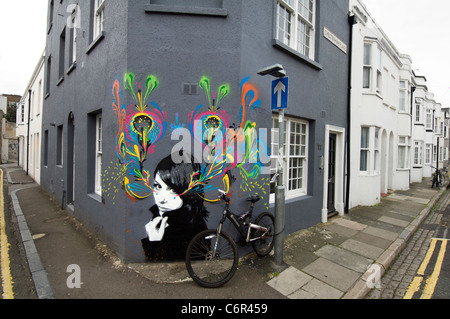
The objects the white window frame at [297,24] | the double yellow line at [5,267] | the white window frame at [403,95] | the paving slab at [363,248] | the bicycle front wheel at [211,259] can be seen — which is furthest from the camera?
the white window frame at [403,95]

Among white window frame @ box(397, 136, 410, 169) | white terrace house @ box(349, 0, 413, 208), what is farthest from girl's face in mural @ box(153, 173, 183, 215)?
white window frame @ box(397, 136, 410, 169)

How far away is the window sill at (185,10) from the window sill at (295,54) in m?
1.36

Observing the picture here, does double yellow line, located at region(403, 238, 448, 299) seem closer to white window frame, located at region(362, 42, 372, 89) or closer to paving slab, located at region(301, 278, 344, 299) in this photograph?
paving slab, located at region(301, 278, 344, 299)

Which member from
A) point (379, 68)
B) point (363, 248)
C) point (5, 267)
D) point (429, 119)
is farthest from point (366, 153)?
point (429, 119)

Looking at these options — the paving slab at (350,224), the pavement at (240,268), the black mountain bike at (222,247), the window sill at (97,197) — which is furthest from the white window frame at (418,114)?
the window sill at (97,197)

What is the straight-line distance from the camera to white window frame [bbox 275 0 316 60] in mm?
5621

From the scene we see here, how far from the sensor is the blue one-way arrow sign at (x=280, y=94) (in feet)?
13.5

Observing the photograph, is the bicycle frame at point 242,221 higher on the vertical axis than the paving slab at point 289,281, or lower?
higher

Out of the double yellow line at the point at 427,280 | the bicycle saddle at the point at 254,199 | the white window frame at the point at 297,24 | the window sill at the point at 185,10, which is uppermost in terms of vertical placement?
the white window frame at the point at 297,24

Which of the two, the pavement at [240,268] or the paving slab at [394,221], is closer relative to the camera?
the pavement at [240,268]

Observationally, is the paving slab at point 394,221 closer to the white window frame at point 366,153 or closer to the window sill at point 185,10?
the white window frame at point 366,153

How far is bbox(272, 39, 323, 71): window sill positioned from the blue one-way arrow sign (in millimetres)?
1353

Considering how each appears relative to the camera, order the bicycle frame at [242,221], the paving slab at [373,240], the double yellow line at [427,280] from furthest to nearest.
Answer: the paving slab at [373,240] → the bicycle frame at [242,221] → the double yellow line at [427,280]
